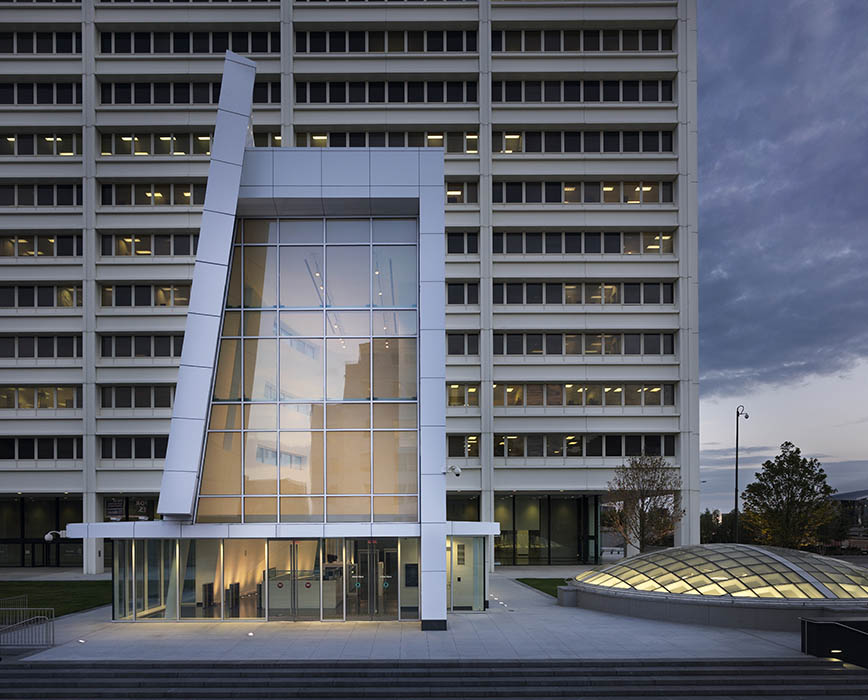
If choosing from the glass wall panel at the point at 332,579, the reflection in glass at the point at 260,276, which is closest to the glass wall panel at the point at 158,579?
the glass wall panel at the point at 332,579

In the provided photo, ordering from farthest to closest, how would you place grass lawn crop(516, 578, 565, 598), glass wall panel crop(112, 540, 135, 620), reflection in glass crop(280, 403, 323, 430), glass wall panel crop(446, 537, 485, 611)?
grass lawn crop(516, 578, 565, 598)
glass wall panel crop(446, 537, 485, 611)
reflection in glass crop(280, 403, 323, 430)
glass wall panel crop(112, 540, 135, 620)

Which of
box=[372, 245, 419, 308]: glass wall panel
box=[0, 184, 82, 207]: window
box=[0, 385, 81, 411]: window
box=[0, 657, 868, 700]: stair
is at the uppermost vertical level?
box=[0, 184, 82, 207]: window

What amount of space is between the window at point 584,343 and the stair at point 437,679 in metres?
27.5

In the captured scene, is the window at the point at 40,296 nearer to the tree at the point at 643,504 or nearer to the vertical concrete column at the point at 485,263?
the vertical concrete column at the point at 485,263

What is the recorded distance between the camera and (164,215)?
145 ft

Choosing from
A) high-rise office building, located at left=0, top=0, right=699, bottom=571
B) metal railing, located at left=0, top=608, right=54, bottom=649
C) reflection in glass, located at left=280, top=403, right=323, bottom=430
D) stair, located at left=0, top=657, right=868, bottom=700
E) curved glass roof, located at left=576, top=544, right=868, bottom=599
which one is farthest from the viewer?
high-rise office building, located at left=0, top=0, right=699, bottom=571

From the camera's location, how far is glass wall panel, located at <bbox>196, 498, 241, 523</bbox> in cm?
2358

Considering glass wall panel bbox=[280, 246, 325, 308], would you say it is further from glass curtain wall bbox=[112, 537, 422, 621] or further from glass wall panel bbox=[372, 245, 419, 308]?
glass curtain wall bbox=[112, 537, 422, 621]

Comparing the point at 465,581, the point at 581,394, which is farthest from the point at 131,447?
the point at 581,394

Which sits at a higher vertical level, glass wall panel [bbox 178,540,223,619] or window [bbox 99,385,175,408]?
window [bbox 99,385,175,408]

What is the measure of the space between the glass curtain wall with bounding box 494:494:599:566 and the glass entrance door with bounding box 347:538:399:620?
22.6 meters

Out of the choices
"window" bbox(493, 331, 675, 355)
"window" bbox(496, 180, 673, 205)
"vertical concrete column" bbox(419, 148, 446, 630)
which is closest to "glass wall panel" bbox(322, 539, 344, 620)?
"vertical concrete column" bbox(419, 148, 446, 630)

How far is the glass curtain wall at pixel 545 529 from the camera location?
45219 mm

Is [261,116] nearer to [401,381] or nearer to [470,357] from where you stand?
[470,357]
